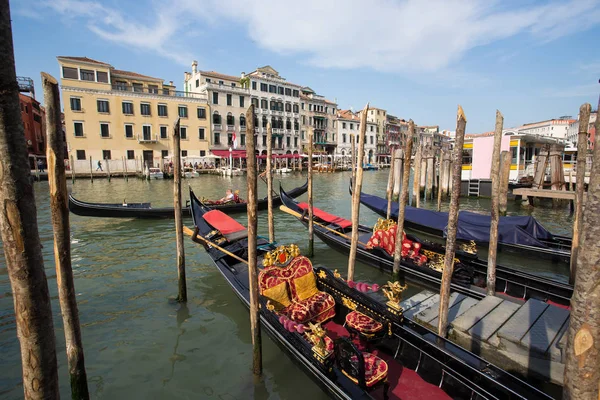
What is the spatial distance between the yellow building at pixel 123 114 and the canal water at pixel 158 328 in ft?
62.8

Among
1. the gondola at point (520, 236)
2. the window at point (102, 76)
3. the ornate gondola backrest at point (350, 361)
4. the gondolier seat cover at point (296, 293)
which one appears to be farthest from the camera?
the window at point (102, 76)

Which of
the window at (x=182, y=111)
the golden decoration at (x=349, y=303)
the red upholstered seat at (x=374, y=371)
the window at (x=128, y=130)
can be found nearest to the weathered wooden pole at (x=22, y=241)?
the red upholstered seat at (x=374, y=371)

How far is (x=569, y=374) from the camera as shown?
4.25 feet

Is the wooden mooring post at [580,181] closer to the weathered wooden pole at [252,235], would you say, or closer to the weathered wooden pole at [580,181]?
the weathered wooden pole at [580,181]

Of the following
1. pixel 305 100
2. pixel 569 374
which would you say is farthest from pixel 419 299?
pixel 305 100

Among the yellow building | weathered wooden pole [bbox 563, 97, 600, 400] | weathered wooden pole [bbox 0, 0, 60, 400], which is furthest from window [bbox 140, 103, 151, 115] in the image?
weathered wooden pole [bbox 563, 97, 600, 400]

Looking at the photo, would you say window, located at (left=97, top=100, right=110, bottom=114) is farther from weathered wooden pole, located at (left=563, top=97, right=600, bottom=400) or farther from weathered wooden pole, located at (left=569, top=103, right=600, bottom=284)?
weathered wooden pole, located at (left=563, top=97, right=600, bottom=400)

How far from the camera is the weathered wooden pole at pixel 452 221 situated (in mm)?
3148

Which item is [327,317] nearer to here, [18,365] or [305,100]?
[18,365]

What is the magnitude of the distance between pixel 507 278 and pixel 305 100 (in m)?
34.7

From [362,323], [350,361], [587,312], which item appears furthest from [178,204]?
[587,312]

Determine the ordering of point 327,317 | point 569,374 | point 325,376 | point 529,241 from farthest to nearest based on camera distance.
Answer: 1. point 529,241
2. point 327,317
3. point 325,376
4. point 569,374

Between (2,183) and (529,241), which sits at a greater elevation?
(2,183)

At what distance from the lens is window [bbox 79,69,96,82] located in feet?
75.7
